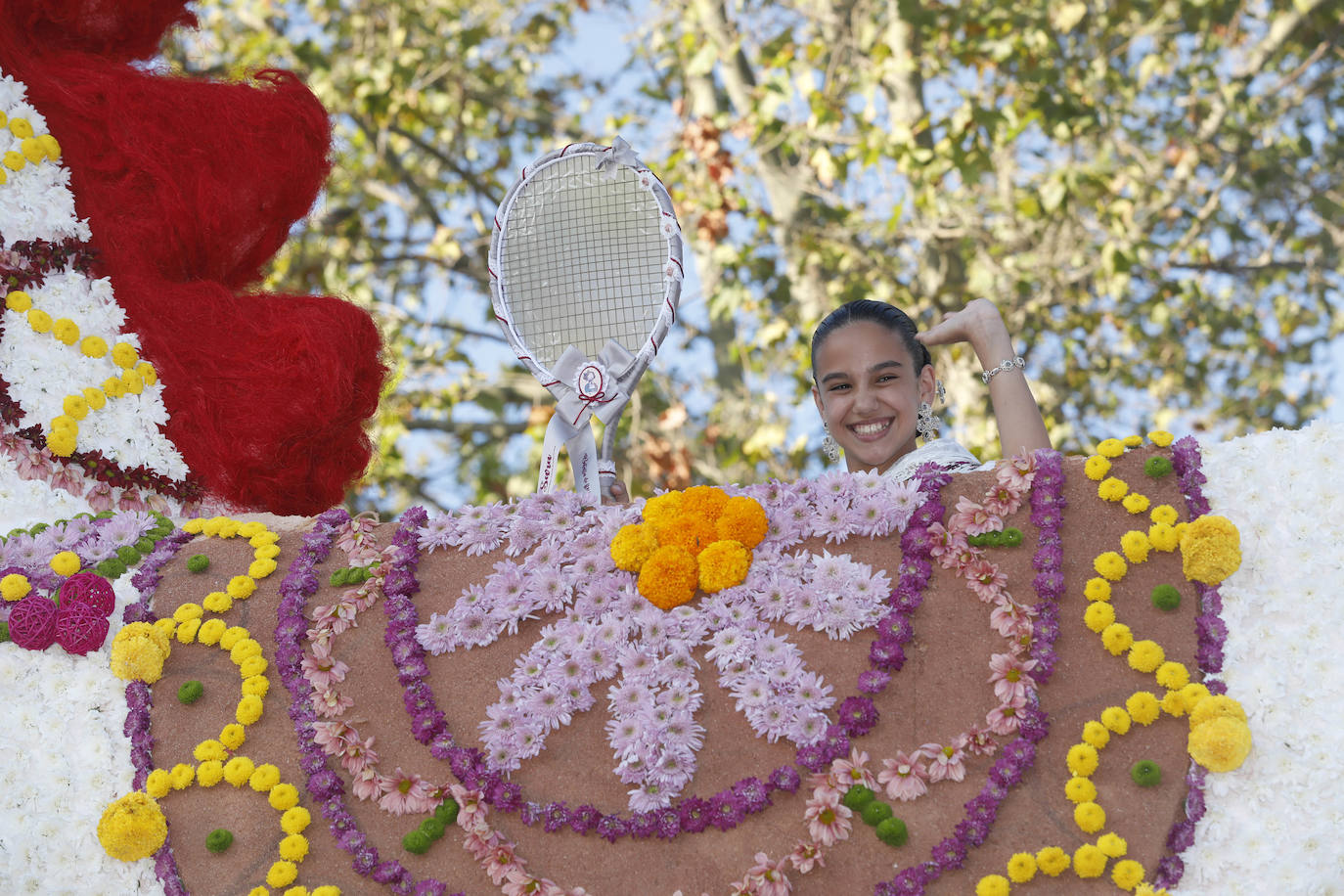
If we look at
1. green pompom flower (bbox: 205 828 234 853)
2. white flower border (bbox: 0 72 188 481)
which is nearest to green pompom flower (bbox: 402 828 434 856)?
green pompom flower (bbox: 205 828 234 853)

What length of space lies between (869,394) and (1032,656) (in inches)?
35.8

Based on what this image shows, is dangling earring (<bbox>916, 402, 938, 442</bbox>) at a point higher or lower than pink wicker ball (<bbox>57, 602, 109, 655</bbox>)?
higher

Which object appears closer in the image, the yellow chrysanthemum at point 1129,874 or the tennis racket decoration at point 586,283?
the yellow chrysanthemum at point 1129,874

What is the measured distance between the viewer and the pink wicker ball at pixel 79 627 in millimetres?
2010

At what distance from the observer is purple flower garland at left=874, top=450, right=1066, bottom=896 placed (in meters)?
1.71

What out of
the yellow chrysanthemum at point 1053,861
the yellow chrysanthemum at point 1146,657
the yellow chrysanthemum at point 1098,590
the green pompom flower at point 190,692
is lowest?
the green pompom flower at point 190,692

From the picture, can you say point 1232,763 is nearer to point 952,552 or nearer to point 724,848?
point 952,552

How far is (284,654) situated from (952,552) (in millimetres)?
1157

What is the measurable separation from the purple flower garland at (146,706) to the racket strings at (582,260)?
0.81m

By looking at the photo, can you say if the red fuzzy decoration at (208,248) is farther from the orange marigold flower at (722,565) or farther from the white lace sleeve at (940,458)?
the white lace sleeve at (940,458)

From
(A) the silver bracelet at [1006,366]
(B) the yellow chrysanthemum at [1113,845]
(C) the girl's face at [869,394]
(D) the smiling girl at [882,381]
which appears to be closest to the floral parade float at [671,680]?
(B) the yellow chrysanthemum at [1113,845]

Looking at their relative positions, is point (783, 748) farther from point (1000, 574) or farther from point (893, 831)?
point (1000, 574)

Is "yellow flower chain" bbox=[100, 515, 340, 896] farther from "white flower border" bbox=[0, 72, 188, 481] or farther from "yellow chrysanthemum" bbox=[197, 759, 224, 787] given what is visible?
"white flower border" bbox=[0, 72, 188, 481]

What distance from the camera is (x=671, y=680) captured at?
1886 mm
